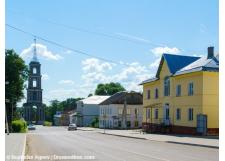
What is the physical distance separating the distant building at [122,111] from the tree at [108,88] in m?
43.1

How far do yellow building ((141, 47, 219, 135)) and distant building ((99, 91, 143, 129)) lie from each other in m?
19.8

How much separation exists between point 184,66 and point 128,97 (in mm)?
32549

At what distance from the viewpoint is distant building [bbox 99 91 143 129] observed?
74.6m

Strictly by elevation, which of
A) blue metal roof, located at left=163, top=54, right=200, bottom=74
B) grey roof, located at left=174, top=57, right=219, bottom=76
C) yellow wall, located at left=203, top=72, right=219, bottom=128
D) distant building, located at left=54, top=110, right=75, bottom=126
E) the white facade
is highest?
blue metal roof, located at left=163, top=54, right=200, bottom=74

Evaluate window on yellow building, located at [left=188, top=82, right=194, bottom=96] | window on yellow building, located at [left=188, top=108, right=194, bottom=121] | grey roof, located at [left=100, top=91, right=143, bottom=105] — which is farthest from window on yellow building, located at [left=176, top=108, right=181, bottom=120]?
grey roof, located at [left=100, top=91, right=143, bottom=105]

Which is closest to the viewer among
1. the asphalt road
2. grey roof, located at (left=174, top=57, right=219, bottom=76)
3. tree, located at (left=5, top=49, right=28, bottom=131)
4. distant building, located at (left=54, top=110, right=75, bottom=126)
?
the asphalt road

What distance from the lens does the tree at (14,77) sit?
54719 millimetres

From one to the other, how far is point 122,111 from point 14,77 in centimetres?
2580

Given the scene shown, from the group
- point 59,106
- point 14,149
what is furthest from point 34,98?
point 14,149

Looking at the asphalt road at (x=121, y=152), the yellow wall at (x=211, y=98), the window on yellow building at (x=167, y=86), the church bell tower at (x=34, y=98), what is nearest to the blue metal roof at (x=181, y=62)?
the window on yellow building at (x=167, y=86)

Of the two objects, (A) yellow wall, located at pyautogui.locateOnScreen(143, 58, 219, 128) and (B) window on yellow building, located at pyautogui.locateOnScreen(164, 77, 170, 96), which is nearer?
(A) yellow wall, located at pyautogui.locateOnScreen(143, 58, 219, 128)

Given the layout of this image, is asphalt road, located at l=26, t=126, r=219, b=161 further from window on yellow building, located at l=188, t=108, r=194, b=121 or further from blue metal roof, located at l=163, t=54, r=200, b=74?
blue metal roof, located at l=163, t=54, r=200, b=74

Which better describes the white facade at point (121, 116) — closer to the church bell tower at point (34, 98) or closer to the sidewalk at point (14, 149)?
the church bell tower at point (34, 98)
